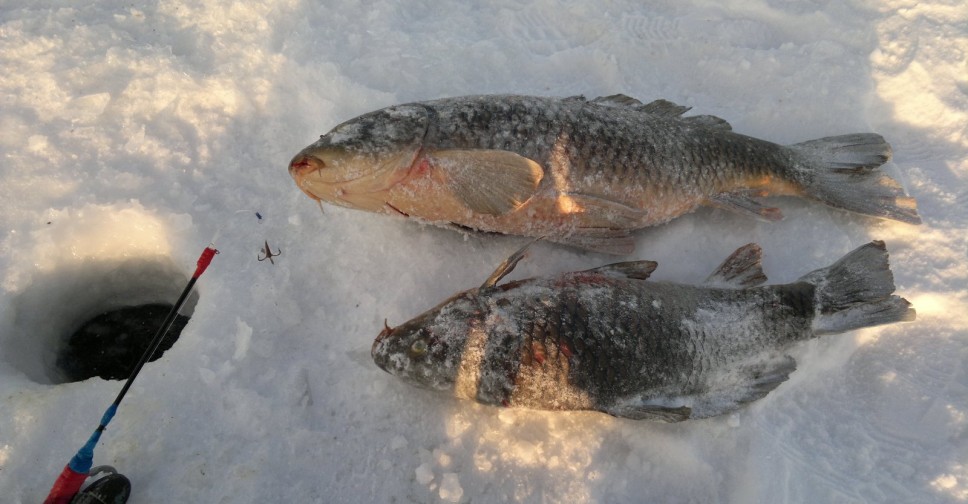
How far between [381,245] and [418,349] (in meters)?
0.89

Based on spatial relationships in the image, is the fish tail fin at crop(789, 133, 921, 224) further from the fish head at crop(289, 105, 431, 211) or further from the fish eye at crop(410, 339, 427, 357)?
the fish eye at crop(410, 339, 427, 357)

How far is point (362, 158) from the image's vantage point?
3.02 metres

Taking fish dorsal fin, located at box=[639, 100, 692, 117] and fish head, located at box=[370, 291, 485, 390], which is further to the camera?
fish dorsal fin, located at box=[639, 100, 692, 117]

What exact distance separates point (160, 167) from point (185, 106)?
490mm

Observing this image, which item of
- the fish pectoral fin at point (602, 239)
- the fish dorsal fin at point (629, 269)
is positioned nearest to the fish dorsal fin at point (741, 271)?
the fish dorsal fin at point (629, 269)

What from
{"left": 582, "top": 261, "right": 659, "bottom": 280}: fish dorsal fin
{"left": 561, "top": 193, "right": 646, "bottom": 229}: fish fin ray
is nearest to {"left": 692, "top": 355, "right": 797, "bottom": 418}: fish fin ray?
{"left": 582, "top": 261, "right": 659, "bottom": 280}: fish dorsal fin

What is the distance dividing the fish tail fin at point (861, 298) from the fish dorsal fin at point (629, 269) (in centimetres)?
92

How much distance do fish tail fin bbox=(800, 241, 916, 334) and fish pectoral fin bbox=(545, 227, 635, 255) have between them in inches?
41.7

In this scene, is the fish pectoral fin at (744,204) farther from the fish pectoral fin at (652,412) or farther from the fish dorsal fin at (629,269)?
the fish pectoral fin at (652,412)

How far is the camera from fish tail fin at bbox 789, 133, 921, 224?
3.56m

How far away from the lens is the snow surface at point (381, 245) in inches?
113

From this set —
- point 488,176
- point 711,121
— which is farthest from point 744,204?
point 488,176

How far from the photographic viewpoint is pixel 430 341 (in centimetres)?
283

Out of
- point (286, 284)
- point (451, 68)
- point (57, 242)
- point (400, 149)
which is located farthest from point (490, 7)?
point (57, 242)
